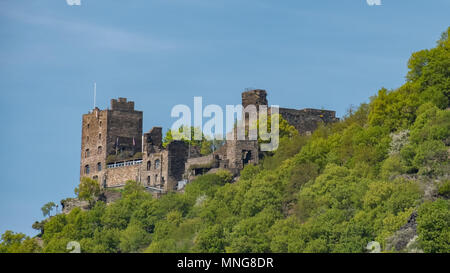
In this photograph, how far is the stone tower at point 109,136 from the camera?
12519cm

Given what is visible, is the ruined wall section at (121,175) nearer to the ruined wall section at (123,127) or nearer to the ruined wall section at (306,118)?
the ruined wall section at (123,127)

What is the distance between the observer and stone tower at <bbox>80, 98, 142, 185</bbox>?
125m

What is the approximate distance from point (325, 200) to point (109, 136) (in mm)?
39215

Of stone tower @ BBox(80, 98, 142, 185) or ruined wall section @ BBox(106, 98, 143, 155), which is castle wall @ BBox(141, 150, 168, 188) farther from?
ruined wall section @ BBox(106, 98, 143, 155)

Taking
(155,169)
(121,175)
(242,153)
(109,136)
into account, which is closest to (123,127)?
(109,136)

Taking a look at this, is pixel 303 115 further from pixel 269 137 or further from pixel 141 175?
pixel 141 175

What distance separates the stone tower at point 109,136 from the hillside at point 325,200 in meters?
11.7

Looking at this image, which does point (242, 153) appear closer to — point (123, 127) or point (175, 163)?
Answer: point (175, 163)

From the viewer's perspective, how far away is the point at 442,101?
9819 centimetres

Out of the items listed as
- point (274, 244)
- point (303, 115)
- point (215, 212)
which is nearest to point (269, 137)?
point (303, 115)

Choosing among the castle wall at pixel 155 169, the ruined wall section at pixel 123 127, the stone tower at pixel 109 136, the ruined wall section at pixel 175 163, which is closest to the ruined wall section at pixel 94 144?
the stone tower at pixel 109 136

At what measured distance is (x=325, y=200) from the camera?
9219 centimetres

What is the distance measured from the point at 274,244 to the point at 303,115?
28013mm

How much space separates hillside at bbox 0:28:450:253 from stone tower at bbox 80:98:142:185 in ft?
38.3
